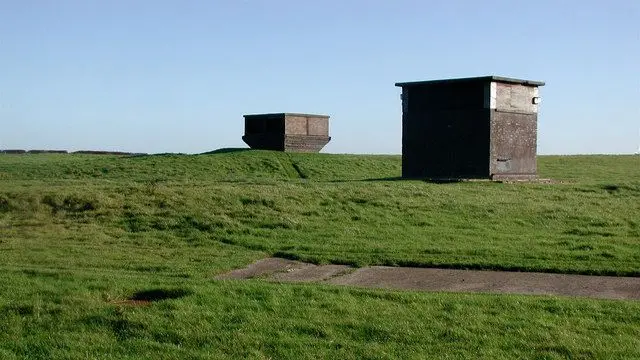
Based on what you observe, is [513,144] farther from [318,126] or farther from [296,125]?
[318,126]

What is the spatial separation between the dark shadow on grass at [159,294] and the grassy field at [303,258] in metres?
0.04

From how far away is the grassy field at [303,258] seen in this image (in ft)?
25.9

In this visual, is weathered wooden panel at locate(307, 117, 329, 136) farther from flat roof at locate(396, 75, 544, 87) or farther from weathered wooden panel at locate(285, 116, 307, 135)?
flat roof at locate(396, 75, 544, 87)

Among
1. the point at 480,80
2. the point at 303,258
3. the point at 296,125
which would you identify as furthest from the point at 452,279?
the point at 296,125

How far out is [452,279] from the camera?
36.0ft

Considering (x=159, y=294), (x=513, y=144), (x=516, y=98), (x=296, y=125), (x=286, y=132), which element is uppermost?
(x=516, y=98)

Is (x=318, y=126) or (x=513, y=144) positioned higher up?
(x=318, y=126)

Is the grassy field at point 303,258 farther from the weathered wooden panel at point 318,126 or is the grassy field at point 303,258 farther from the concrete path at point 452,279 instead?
the weathered wooden panel at point 318,126

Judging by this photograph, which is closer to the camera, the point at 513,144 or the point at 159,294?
the point at 159,294

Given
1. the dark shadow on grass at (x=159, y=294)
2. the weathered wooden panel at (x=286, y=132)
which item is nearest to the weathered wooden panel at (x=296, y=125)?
the weathered wooden panel at (x=286, y=132)

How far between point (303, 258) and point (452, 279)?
109 inches

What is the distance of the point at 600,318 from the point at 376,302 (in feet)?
7.83

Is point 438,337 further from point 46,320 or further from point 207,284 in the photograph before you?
point 46,320

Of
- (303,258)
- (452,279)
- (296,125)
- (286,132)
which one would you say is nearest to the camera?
(452,279)
